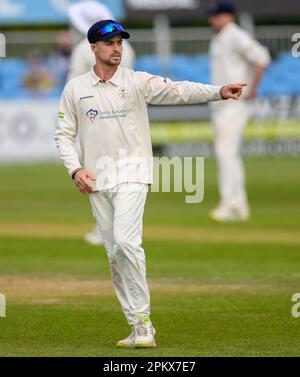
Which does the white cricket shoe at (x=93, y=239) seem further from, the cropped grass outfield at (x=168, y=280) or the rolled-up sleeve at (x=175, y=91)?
the rolled-up sleeve at (x=175, y=91)

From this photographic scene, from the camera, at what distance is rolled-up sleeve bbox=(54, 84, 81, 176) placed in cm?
943

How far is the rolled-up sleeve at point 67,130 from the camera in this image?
943cm

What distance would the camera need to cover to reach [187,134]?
3114cm

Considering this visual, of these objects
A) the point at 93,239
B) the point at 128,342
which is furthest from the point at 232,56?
the point at 128,342

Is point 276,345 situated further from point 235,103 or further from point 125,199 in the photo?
point 235,103

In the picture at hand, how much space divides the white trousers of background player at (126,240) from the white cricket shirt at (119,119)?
0.10m

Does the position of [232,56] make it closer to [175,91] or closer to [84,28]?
[84,28]

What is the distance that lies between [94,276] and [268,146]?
18.9m

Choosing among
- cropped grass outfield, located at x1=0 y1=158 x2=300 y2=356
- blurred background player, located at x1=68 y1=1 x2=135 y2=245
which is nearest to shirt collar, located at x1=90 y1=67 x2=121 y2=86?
cropped grass outfield, located at x1=0 y1=158 x2=300 y2=356

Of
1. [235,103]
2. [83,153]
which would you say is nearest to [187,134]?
[235,103]

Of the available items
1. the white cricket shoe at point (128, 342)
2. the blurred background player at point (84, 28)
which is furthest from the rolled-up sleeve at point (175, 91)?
the blurred background player at point (84, 28)

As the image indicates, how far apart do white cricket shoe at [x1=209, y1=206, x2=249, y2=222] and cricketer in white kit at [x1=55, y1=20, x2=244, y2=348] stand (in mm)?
8956

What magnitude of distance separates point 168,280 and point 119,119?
144 inches
